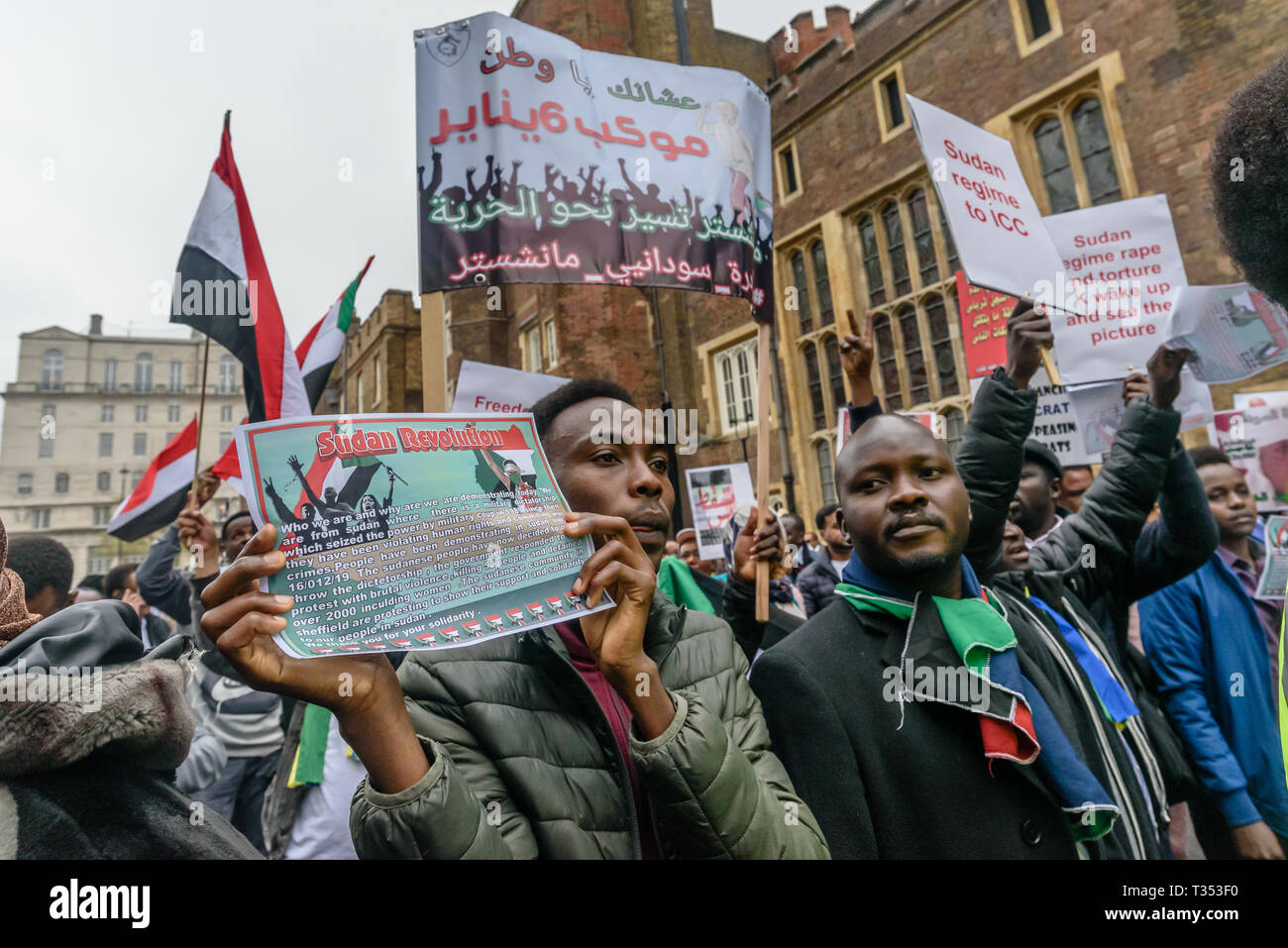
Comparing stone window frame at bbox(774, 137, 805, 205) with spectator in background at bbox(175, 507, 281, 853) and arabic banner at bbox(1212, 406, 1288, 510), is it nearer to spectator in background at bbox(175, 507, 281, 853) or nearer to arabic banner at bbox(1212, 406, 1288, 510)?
arabic banner at bbox(1212, 406, 1288, 510)

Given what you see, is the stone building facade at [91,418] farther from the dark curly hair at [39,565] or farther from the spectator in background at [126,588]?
the dark curly hair at [39,565]

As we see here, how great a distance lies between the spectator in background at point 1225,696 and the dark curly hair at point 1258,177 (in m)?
2.03

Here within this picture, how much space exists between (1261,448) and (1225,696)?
7.44ft

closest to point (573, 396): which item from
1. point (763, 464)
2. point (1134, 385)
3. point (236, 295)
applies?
point (763, 464)

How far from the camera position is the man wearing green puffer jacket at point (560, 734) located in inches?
45.1

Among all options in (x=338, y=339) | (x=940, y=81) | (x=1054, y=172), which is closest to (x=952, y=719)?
(x=338, y=339)

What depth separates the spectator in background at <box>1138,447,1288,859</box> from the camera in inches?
112

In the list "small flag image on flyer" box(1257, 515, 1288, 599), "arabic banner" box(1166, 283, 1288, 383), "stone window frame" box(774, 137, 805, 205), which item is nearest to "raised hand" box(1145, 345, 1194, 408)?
"arabic banner" box(1166, 283, 1288, 383)

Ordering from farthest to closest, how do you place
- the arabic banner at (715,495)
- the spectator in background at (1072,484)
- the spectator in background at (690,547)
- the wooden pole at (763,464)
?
1. the arabic banner at (715,495)
2. the spectator in background at (690,547)
3. the spectator in background at (1072,484)
4. the wooden pole at (763,464)

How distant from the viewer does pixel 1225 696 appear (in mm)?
3021

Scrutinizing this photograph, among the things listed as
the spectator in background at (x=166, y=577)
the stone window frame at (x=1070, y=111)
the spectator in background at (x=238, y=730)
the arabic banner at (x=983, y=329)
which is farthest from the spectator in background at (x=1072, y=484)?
the stone window frame at (x=1070, y=111)

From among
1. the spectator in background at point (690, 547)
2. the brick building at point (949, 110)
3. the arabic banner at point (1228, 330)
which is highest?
the brick building at point (949, 110)
